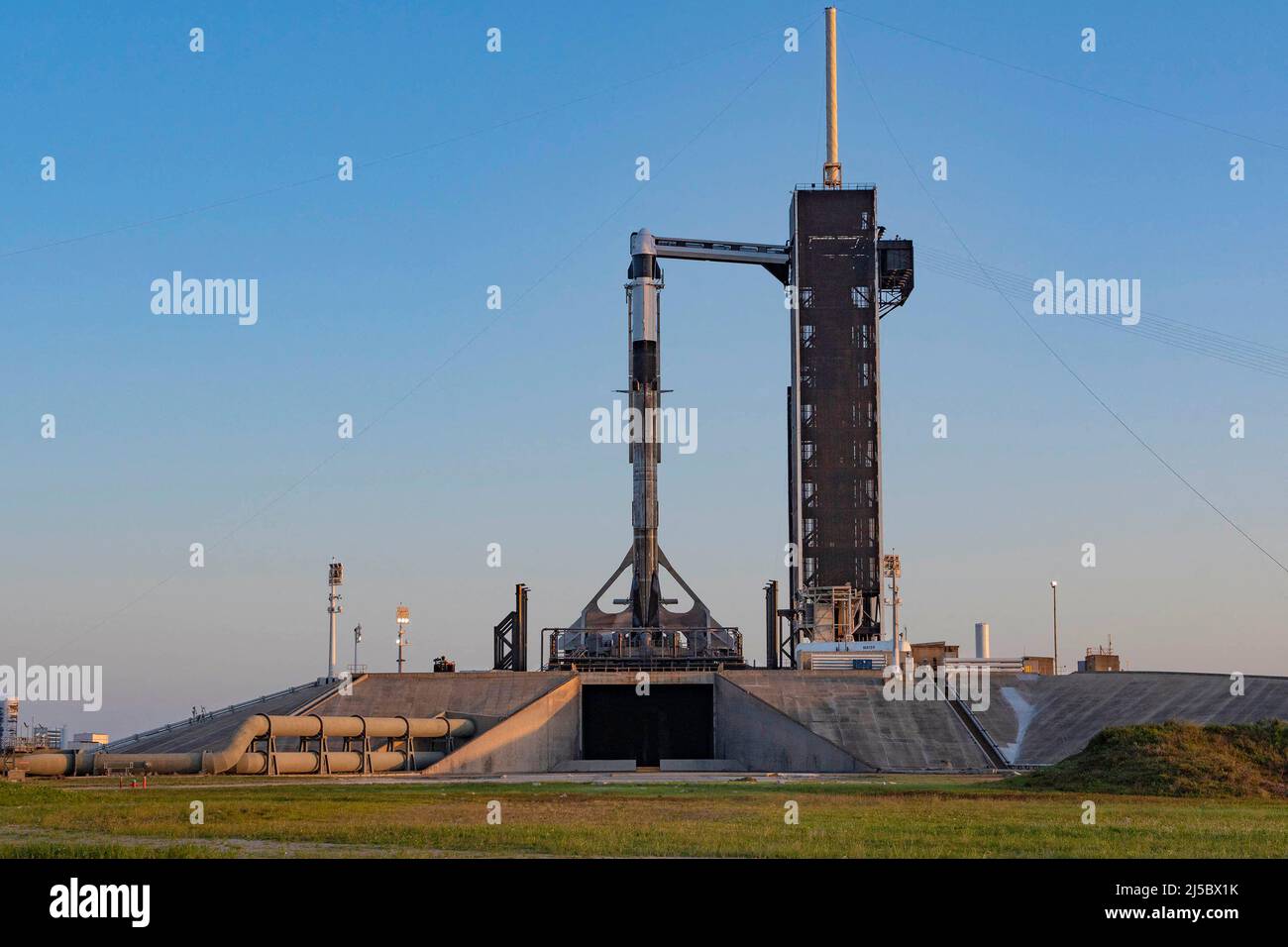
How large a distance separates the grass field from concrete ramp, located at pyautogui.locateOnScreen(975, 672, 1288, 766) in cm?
2421

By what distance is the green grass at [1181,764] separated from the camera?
1667 inches

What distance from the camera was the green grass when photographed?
139ft

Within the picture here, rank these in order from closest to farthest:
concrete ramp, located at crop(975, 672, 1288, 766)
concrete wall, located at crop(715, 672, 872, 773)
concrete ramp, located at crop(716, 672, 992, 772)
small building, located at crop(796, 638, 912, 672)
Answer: concrete ramp, located at crop(716, 672, 992, 772), concrete ramp, located at crop(975, 672, 1288, 766), concrete wall, located at crop(715, 672, 872, 773), small building, located at crop(796, 638, 912, 672)

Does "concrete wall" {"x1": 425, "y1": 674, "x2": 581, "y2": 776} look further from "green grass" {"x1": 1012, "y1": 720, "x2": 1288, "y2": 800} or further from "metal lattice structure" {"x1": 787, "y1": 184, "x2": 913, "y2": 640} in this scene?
"green grass" {"x1": 1012, "y1": 720, "x2": 1288, "y2": 800}

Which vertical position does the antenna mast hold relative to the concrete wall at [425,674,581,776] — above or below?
above

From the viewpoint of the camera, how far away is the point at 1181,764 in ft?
145

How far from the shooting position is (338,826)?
91.6ft

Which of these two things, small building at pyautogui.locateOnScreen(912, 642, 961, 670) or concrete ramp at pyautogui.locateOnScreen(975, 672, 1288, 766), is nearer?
concrete ramp at pyautogui.locateOnScreen(975, 672, 1288, 766)

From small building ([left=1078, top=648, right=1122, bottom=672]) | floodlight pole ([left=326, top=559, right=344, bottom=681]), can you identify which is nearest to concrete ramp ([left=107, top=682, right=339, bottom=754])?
floodlight pole ([left=326, top=559, right=344, bottom=681])

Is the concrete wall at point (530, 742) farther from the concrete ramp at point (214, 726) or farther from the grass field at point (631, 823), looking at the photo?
the grass field at point (631, 823)

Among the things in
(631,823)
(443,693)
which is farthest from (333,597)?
(631,823)

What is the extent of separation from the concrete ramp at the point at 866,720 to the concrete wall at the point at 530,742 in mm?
8020

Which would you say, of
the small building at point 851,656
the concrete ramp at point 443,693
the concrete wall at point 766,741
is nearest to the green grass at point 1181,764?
the concrete wall at point 766,741
